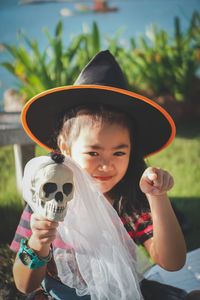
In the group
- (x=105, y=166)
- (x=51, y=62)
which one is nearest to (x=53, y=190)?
(x=105, y=166)

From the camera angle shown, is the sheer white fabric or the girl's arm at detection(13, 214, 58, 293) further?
the sheer white fabric

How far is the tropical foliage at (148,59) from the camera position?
3.75m

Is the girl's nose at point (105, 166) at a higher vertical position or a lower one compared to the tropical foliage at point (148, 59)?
lower

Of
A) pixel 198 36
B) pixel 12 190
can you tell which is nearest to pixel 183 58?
pixel 198 36

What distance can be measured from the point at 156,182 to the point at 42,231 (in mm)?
375

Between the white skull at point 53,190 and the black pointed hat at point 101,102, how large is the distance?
0.31m

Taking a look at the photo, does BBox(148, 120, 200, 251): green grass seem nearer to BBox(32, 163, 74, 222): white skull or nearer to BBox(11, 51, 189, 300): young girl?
BBox(11, 51, 189, 300): young girl

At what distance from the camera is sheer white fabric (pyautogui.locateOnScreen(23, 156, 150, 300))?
1.02 metres

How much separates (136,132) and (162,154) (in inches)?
86.9

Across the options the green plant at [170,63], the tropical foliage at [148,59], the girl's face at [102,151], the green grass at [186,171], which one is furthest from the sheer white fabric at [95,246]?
the green plant at [170,63]

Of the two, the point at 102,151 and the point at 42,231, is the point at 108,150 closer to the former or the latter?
the point at 102,151

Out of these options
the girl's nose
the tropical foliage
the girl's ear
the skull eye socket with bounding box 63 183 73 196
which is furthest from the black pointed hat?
the tropical foliage

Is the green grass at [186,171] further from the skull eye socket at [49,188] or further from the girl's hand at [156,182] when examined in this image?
the skull eye socket at [49,188]

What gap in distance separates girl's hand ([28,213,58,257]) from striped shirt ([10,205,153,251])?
0.16 m
